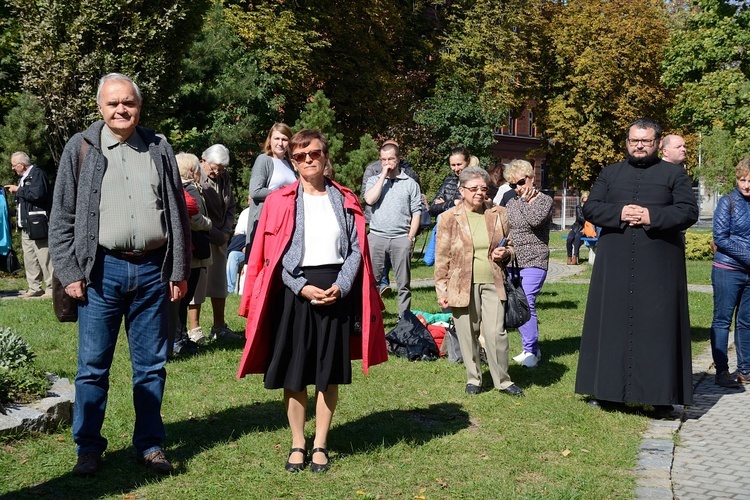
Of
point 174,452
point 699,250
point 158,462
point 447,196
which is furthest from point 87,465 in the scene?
point 699,250

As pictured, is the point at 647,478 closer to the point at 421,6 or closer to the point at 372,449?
the point at 372,449

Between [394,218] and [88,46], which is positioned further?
[88,46]

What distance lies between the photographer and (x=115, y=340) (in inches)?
217

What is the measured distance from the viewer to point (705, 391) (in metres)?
8.65

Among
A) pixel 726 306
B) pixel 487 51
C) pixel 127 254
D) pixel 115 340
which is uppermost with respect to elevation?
pixel 487 51

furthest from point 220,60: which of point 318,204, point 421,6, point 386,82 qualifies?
point 318,204

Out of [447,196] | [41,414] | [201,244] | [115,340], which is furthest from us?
[447,196]

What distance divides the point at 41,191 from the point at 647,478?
10.7 metres

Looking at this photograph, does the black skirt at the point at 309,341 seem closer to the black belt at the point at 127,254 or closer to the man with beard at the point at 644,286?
the black belt at the point at 127,254

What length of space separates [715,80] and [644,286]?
112 ft

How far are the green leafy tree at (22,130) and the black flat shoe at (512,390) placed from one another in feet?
44.5

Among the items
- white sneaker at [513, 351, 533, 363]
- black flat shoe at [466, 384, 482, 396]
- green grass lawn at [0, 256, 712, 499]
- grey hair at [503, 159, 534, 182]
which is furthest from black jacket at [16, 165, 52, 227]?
black flat shoe at [466, 384, 482, 396]

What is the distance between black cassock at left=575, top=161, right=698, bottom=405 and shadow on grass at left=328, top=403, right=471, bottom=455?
1.24m

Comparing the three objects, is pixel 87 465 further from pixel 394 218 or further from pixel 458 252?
pixel 394 218
